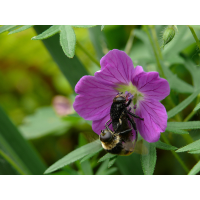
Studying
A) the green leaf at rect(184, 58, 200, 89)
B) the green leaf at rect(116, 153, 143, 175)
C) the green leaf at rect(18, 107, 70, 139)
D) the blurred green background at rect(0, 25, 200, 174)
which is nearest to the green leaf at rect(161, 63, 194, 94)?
the green leaf at rect(184, 58, 200, 89)

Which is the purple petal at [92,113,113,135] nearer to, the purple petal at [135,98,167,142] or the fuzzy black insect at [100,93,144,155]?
the fuzzy black insect at [100,93,144,155]

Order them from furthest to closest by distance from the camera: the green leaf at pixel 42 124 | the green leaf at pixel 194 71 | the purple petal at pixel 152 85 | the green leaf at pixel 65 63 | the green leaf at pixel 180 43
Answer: the green leaf at pixel 42 124, the green leaf at pixel 180 43, the green leaf at pixel 194 71, the green leaf at pixel 65 63, the purple petal at pixel 152 85

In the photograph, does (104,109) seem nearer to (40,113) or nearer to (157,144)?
(157,144)

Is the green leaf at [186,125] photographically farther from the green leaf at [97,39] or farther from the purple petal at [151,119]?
the green leaf at [97,39]

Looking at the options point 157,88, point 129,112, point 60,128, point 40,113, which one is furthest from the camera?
point 40,113

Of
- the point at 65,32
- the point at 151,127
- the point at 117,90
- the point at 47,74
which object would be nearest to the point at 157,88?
the point at 151,127

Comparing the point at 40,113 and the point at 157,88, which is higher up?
the point at 157,88

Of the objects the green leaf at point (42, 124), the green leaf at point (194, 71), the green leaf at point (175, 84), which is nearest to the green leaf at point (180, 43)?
the green leaf at point (194, 71)
